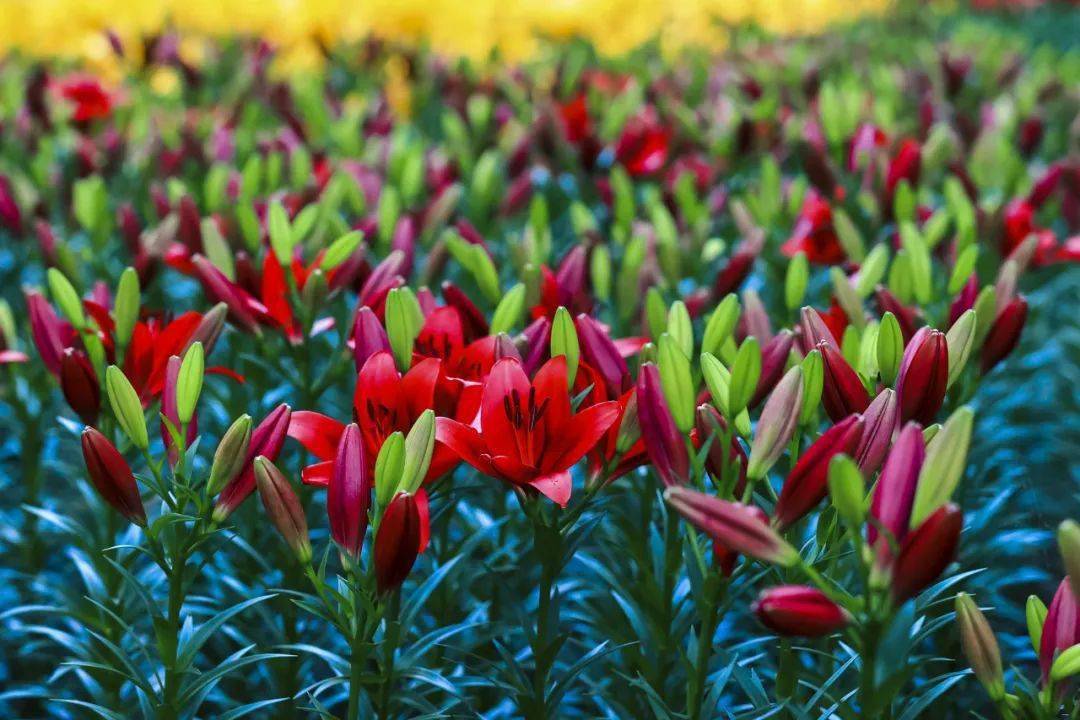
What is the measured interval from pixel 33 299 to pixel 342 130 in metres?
1.76

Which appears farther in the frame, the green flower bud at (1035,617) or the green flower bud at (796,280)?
the green flower bud at (796,280)

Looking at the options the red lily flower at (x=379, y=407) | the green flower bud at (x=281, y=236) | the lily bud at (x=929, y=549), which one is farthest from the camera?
the green flower bud at (x=281, y=236)

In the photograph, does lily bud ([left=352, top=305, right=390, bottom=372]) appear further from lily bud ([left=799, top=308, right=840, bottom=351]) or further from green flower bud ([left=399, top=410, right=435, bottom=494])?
lily bud ([left=799, top=308, right=840, bottom=351])

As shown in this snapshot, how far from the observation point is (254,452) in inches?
55.8

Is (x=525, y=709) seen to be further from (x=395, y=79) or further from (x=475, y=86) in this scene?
(x=395, y=79)

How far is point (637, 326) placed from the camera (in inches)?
95.8

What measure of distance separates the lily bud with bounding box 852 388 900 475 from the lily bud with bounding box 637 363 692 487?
191 mm

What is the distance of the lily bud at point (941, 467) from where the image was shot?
1.11 metres

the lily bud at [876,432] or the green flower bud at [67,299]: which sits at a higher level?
the green flower bud at [67,299]

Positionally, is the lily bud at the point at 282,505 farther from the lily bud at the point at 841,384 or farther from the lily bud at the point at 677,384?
the lily bud at the point at 841,384

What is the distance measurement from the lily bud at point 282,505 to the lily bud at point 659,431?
1.34ft

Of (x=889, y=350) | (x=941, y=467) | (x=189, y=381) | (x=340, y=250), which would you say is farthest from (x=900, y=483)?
(x=340, y=250)

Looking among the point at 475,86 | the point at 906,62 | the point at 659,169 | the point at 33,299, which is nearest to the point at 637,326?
the point at 659,169

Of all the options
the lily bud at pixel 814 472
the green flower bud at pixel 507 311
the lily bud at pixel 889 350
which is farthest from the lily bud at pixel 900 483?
the green flower bud at pixel 507 311
